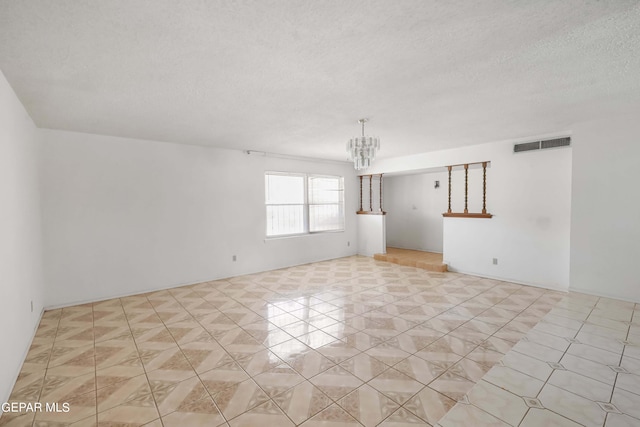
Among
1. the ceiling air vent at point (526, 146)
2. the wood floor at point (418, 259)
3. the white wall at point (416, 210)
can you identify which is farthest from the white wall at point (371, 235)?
the ceiling air vent at point (526, 146)

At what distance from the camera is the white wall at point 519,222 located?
442 centimetres

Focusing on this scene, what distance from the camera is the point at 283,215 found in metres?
6.23

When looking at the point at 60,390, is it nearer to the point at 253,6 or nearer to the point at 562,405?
the point at 253,6

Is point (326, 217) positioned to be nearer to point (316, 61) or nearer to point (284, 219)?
point (284, 219)

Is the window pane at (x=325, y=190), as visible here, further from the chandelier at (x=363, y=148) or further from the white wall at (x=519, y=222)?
the chandelier at (x=363, y=148)

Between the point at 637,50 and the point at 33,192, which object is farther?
the point at 33,192

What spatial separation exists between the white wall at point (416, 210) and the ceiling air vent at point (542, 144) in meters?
2.59

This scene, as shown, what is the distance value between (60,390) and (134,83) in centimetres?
253

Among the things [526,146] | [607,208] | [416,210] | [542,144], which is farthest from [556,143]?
[416,210]

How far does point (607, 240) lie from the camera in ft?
13.0

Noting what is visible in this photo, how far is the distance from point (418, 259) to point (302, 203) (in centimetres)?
292

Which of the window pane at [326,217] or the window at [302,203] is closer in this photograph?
the window at [302,203]

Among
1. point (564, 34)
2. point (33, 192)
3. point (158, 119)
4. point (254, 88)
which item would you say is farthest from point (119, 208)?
point (564, 34)

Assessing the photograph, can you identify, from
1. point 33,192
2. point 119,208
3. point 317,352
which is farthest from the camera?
point 119,208
